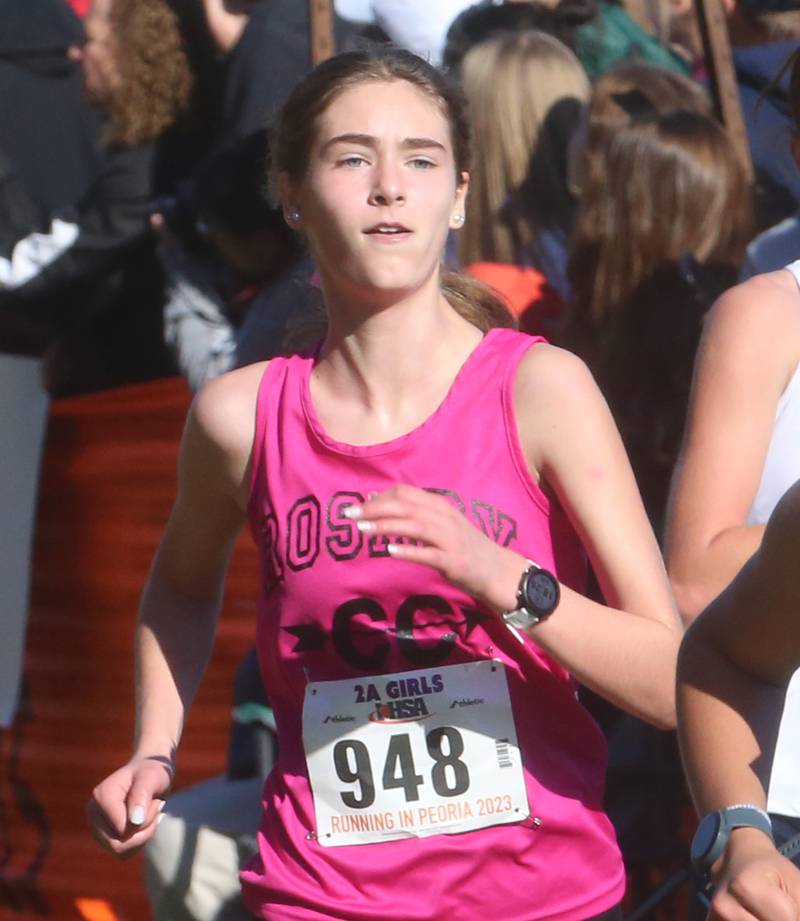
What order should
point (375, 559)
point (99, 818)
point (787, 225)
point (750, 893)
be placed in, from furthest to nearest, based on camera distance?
1. point (787, 225)
2. point (99, 818)
3. point (375, 559)
4. point (750, 893)

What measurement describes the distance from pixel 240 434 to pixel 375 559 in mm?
387

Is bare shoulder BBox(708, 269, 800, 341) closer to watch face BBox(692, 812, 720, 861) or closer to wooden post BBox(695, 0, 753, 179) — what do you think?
watch face BBox(692, 812, 720, 861)

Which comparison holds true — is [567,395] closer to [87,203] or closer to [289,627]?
[289,627]

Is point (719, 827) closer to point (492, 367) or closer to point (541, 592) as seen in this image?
point (541, 592)

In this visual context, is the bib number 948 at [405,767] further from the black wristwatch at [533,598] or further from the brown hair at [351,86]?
the brown hair at [351,86]

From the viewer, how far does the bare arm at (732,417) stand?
2.77 m

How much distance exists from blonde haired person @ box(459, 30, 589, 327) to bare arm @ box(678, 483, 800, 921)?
7.30ft

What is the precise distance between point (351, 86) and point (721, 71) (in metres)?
2.42

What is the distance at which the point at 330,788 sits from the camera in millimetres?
2717

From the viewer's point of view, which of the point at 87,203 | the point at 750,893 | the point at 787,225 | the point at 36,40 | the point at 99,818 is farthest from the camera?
the point at 36,40

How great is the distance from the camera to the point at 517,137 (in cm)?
464

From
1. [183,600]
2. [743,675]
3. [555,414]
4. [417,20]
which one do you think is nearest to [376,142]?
[555,414]

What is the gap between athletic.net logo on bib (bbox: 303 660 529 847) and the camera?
2.65 meters

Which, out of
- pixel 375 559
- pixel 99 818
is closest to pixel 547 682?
pixel 375 559
